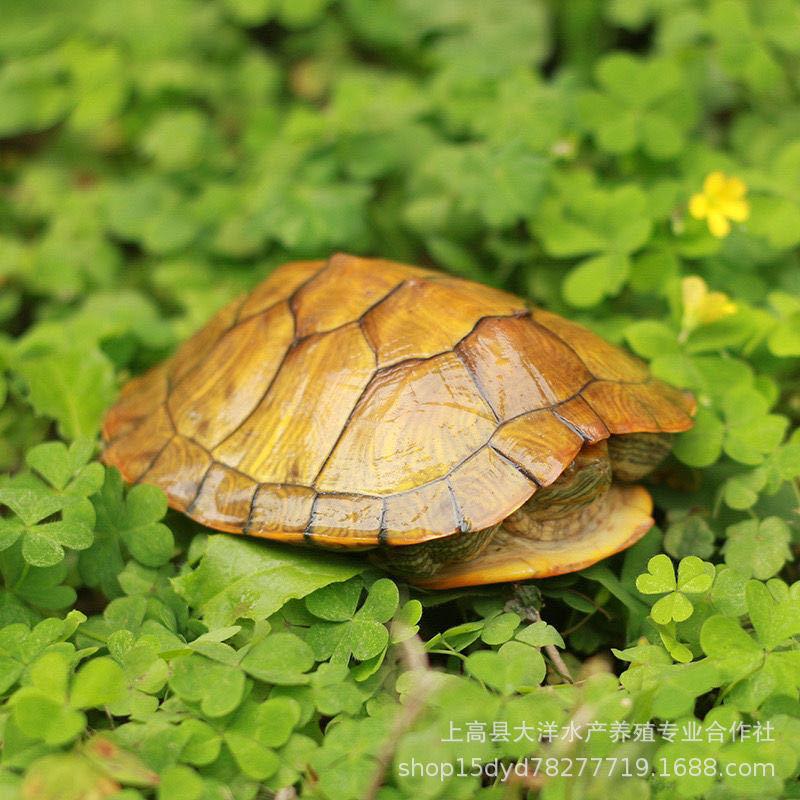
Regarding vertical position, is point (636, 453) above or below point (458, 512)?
below

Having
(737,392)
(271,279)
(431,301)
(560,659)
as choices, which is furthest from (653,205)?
(560,659)

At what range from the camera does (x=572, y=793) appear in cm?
179

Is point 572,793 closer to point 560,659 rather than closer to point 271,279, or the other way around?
point 560,659

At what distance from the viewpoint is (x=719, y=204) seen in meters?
3.05

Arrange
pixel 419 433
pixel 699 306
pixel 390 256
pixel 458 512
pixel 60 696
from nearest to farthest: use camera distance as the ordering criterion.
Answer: pixel 60 696 → pixel 458 512 → pixel 419 433 → pixel 699 306 → pixel 390 256

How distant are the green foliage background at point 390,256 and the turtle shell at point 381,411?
0.15 metres

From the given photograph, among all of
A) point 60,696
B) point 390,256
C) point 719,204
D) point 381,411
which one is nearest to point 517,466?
point 381,411

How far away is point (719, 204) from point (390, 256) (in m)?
1.27

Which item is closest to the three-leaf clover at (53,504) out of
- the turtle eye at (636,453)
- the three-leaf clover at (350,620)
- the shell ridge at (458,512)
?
the three-leaf clover at (350,620)

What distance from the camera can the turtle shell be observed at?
7.14ft

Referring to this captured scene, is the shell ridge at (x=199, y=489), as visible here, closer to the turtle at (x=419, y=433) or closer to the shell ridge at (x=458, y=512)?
the turtle at (x=419, y=433)

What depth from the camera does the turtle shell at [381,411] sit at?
218 cm

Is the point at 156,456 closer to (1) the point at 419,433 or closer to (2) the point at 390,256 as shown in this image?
(1) the point at 419,433

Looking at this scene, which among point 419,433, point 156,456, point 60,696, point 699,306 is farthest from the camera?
point 699,306
